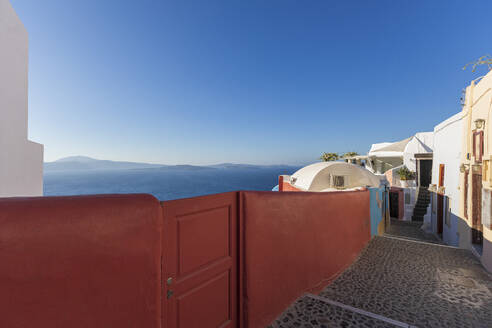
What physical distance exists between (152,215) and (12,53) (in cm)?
587

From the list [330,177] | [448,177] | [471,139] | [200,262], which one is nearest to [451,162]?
[448,177]

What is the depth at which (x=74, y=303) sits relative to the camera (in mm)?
1297

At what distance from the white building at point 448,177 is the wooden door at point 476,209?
1.48m

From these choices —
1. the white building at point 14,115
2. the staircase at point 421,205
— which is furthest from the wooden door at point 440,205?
the white building at point 14,115

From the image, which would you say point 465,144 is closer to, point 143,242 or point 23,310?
point 143,242

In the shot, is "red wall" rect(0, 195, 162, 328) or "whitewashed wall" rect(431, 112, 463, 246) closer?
"red wall" rect(0, 195, 162, 328)

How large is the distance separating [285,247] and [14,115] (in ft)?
20.2

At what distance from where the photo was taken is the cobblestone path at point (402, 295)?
117 inches

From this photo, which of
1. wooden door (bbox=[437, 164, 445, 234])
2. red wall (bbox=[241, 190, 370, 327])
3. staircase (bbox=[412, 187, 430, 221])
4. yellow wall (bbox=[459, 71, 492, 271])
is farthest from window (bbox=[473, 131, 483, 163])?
staircase (bbox=[412, 187, 430, 221])

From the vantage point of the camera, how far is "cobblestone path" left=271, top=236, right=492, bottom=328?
298cm

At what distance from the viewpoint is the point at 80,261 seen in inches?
51.4

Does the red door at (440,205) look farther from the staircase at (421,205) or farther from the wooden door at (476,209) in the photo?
the staircase at (421,205)

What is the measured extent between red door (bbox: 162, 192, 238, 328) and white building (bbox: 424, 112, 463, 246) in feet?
32.0

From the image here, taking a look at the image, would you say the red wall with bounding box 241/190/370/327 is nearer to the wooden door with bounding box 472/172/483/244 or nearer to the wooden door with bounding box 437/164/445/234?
the wooden door with bounding box 472/172/483/244
